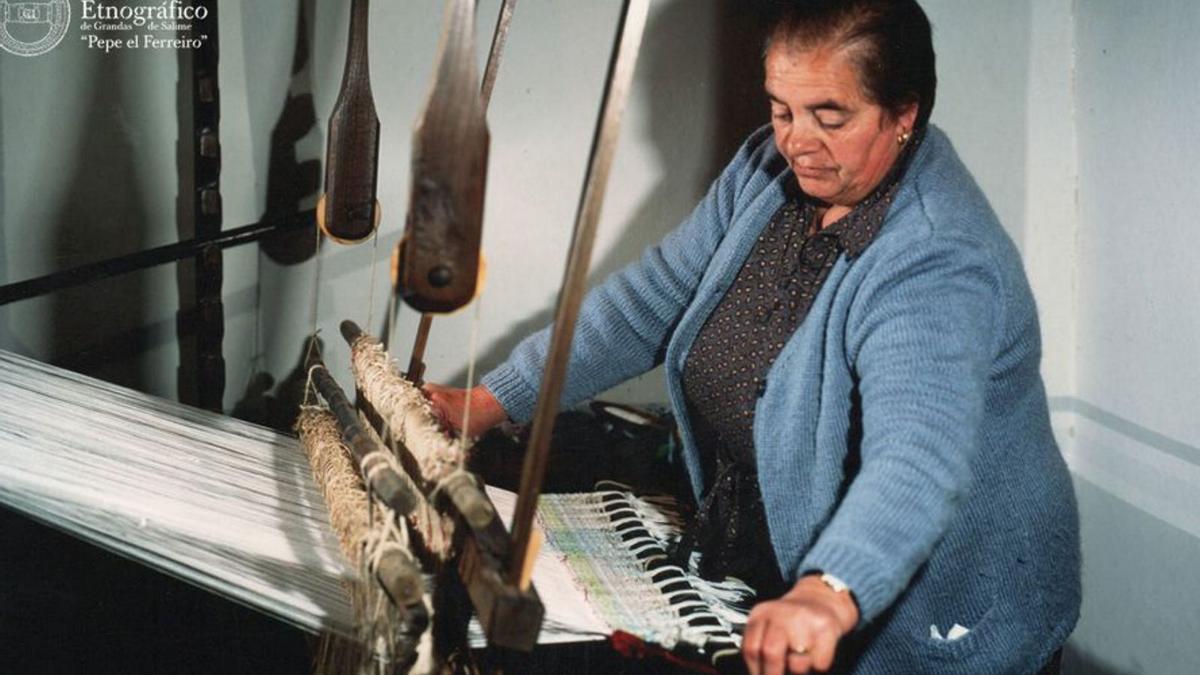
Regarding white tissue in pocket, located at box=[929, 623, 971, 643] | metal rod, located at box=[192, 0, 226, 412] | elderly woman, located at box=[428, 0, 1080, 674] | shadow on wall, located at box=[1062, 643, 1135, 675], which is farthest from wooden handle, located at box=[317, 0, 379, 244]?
shadow on wall, located at box=[1062, 643, 1135, 675]

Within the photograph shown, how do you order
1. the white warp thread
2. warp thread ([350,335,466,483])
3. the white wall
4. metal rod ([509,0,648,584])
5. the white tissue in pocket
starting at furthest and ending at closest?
the white wall, the white tissue in pocket, the white warp thread, warp thread ([350,335,466,483]), metal rod ([509,0,648,584])

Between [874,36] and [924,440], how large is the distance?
0.54 metres

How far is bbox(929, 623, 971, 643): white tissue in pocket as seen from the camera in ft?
4.81

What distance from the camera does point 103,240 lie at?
2.58 m

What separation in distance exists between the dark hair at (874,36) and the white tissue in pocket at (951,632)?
0.70 metres

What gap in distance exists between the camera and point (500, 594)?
3.34 feet

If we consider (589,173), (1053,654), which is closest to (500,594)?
(589,173)

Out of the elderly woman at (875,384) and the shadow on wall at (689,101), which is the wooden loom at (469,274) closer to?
the elderly woman at (875,384)

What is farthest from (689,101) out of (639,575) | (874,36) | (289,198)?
(639,575)

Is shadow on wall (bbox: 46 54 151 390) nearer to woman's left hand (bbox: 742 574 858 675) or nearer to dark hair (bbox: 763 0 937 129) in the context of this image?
dark hair (bbox: 763 0 937 129)

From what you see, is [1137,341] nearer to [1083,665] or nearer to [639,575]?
[1083,665]

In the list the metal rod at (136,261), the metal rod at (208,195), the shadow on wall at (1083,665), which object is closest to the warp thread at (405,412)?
the metal rod at (136,261)

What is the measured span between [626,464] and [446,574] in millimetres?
1183

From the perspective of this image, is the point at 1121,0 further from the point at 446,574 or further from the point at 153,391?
the point at 153,391
